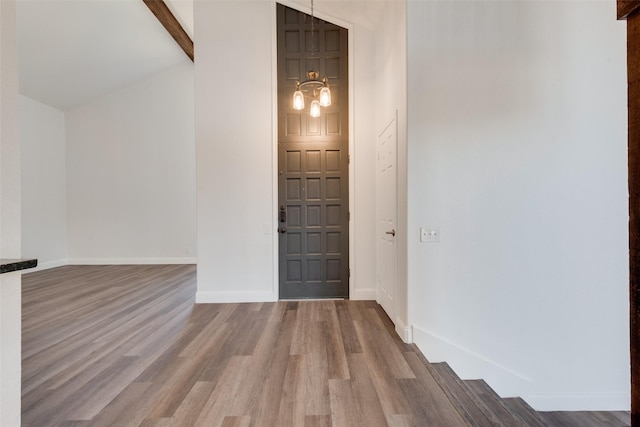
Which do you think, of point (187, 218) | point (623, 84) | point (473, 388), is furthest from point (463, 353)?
point (187, 218)

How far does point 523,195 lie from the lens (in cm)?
246

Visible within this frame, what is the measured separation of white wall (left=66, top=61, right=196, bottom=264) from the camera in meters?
6.36

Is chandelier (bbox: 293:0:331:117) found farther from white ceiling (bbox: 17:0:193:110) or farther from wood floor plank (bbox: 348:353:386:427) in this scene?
white ceiling (bbox: 17:0:193:110)

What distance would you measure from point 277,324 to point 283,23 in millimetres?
3832

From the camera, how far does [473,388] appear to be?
7.44 ft

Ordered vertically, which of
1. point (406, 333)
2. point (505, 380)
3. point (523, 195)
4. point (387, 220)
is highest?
point (523, 195)

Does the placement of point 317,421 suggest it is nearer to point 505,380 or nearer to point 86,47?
point 505,380

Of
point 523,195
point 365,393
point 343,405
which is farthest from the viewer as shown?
point 523,195

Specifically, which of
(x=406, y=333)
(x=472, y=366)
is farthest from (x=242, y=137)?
(x=472, y=366)

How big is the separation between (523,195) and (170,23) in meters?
6.24

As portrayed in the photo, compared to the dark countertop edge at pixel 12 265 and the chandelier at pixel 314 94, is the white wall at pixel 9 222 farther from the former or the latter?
the chandelier at pixel 314 94

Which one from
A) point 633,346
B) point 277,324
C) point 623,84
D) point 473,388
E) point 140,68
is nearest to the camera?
point 633,346

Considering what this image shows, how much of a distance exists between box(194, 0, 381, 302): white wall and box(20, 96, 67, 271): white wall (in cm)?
474

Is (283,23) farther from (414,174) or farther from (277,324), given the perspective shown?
(277,324)
